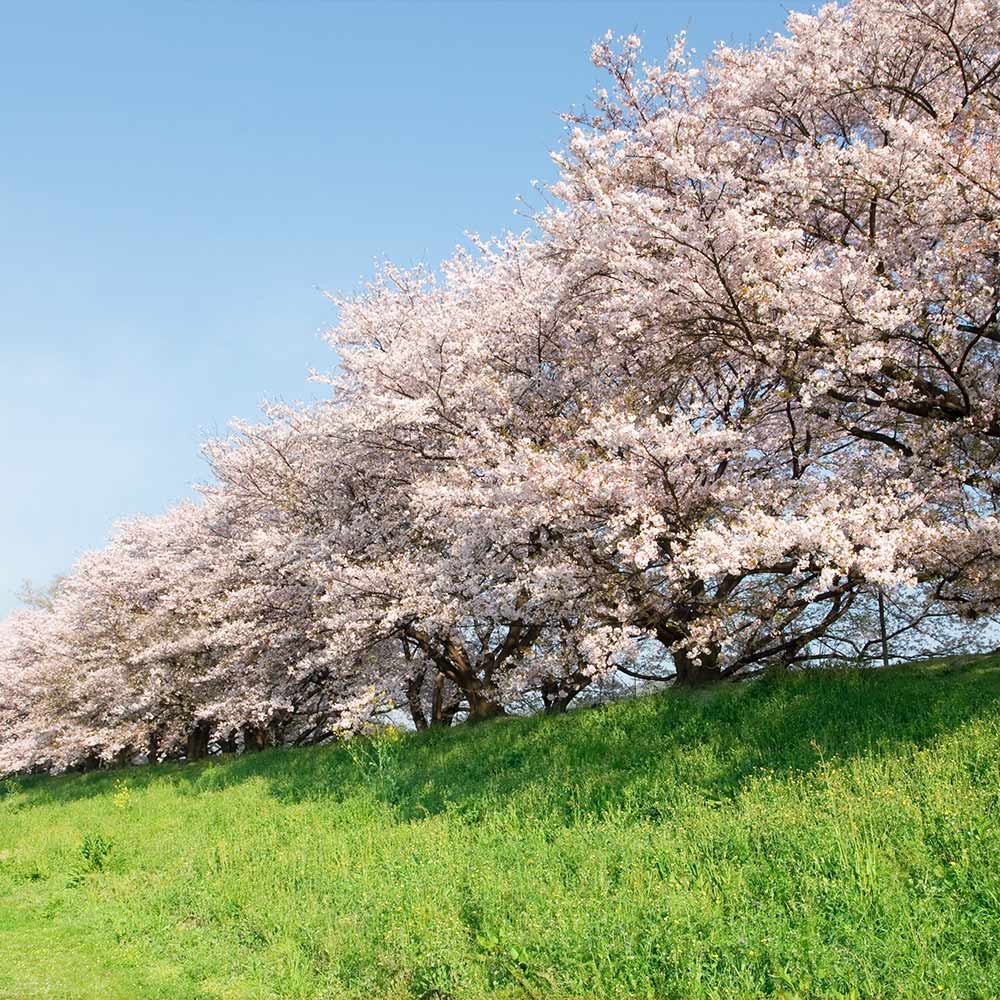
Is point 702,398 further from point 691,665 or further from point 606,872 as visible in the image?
point 606,872

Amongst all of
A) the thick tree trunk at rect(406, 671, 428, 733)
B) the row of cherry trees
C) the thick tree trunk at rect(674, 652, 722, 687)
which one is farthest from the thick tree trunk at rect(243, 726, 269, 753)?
the thick tree trunk at rect(674, 652, 722, 687)

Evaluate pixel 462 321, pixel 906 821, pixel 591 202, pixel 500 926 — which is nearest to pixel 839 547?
pixel 906 821

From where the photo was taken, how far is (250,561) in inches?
962

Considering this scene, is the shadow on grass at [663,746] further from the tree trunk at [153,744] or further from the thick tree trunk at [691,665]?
the tree trunk at [153,744]

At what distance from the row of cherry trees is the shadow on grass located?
3.84 ft

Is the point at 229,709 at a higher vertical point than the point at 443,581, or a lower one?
lower

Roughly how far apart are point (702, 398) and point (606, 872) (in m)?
8.55

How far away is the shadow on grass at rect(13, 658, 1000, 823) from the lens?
31.5 feet

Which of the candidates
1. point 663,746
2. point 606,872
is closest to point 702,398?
point 663,746

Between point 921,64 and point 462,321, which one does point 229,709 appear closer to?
point 462,321

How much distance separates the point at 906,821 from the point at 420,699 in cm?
1945

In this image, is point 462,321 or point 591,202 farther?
point 462,321

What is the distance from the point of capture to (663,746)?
37.5 ft

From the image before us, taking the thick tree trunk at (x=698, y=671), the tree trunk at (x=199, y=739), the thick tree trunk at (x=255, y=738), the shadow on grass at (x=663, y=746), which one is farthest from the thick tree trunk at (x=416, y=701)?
the tree trunk at (x=199, y=739)
